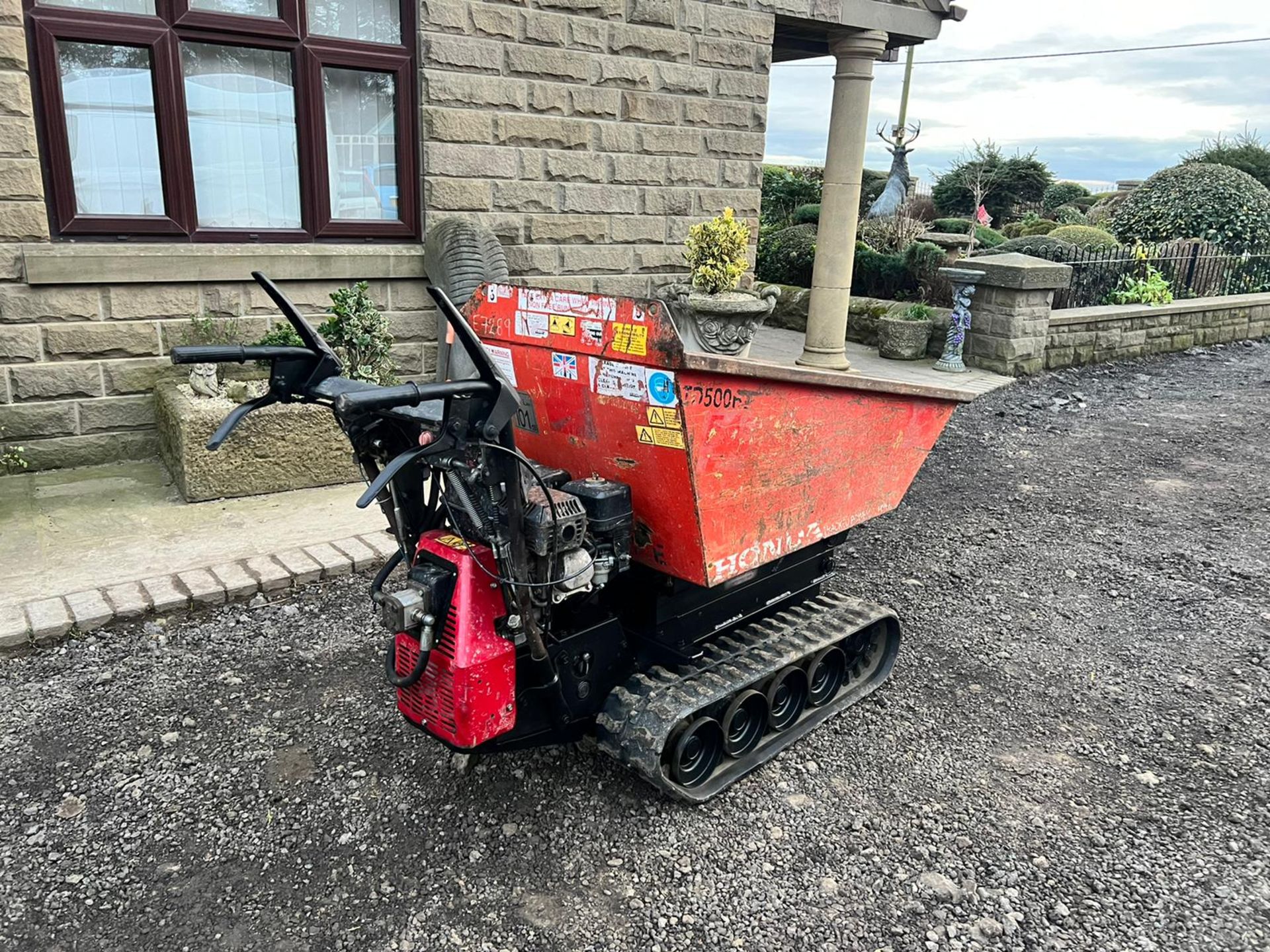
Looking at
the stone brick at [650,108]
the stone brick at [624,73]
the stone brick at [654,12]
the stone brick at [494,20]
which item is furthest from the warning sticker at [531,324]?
the stone brick at [654,12]

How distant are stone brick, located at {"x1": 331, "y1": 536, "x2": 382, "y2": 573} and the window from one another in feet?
8.72

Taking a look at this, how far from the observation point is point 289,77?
6.39 m

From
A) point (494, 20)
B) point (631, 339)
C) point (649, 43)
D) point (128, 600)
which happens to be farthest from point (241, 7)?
point (631, 339)

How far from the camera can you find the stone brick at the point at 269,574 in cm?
448

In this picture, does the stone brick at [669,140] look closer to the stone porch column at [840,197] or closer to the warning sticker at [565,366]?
the stone porch column at [840,197]

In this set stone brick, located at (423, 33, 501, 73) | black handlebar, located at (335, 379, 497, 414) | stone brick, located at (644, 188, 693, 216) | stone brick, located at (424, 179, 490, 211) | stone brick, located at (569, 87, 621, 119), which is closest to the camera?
black handlebar, located at (335, 379, 497, 414)

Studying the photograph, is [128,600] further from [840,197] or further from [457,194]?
[840,197]

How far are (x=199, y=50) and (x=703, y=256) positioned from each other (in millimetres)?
4160

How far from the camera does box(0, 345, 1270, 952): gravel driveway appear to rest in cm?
264

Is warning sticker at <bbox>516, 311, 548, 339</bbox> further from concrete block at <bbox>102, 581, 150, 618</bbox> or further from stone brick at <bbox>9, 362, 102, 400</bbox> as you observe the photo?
stone brick at <bbox>9, 362, 102, 400</bbox>

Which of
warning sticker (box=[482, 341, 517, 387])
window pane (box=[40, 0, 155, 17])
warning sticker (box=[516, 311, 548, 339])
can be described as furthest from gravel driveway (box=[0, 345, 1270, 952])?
window pane (box=[40, 0, 155, 17])

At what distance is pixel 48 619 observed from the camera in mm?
3994

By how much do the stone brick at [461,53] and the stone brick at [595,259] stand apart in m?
1.50

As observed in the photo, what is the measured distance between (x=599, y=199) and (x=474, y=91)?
1.35 metres
